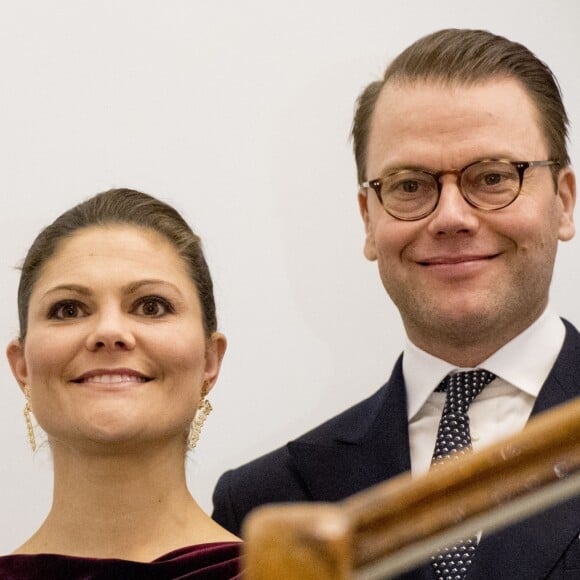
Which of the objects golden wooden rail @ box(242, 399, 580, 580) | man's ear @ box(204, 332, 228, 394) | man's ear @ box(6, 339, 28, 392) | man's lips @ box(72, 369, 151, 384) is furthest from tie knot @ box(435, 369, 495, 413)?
golden wooden rail @ box(242, 399, 580, 580)

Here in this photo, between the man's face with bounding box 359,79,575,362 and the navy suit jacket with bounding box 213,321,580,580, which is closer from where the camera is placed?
the navy suit jacket with bounding box 213,321,580,580

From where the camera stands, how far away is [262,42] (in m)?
1.97

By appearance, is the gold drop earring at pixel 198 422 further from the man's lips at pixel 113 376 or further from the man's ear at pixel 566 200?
the man's ear at pixel 566 200

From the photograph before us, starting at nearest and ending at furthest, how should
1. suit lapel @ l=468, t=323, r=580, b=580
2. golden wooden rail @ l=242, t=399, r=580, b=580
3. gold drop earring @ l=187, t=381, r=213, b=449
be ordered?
golden wooden rail @ l=242, t=399, r=580, b=580 < suit lapel @ l=468, t=323, r=580, b=580 < gold drop earring @ l=187, t=381, r=213, b=449

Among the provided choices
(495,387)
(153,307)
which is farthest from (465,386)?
(153,307)

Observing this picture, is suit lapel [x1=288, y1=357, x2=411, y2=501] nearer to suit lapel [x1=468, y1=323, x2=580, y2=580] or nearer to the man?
the man

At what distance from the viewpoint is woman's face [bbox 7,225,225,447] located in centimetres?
125

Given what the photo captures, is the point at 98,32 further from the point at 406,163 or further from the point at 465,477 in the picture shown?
the point at 465,477

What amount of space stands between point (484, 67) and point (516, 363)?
0.39 m

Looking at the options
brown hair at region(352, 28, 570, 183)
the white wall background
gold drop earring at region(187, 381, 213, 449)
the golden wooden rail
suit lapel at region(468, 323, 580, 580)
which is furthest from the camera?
the white wall background

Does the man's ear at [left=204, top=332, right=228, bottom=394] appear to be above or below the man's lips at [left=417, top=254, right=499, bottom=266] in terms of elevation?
below

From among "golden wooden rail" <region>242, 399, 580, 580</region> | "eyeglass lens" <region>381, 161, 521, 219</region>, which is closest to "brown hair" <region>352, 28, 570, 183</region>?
"eyeglass lens" <region>381, 161, 521, 219</region>

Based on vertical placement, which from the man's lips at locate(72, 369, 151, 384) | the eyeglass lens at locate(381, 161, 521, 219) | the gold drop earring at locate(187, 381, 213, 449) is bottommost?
the gold drop earring at locate(187, 381, 213, 449)

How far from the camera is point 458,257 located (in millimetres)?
1389
